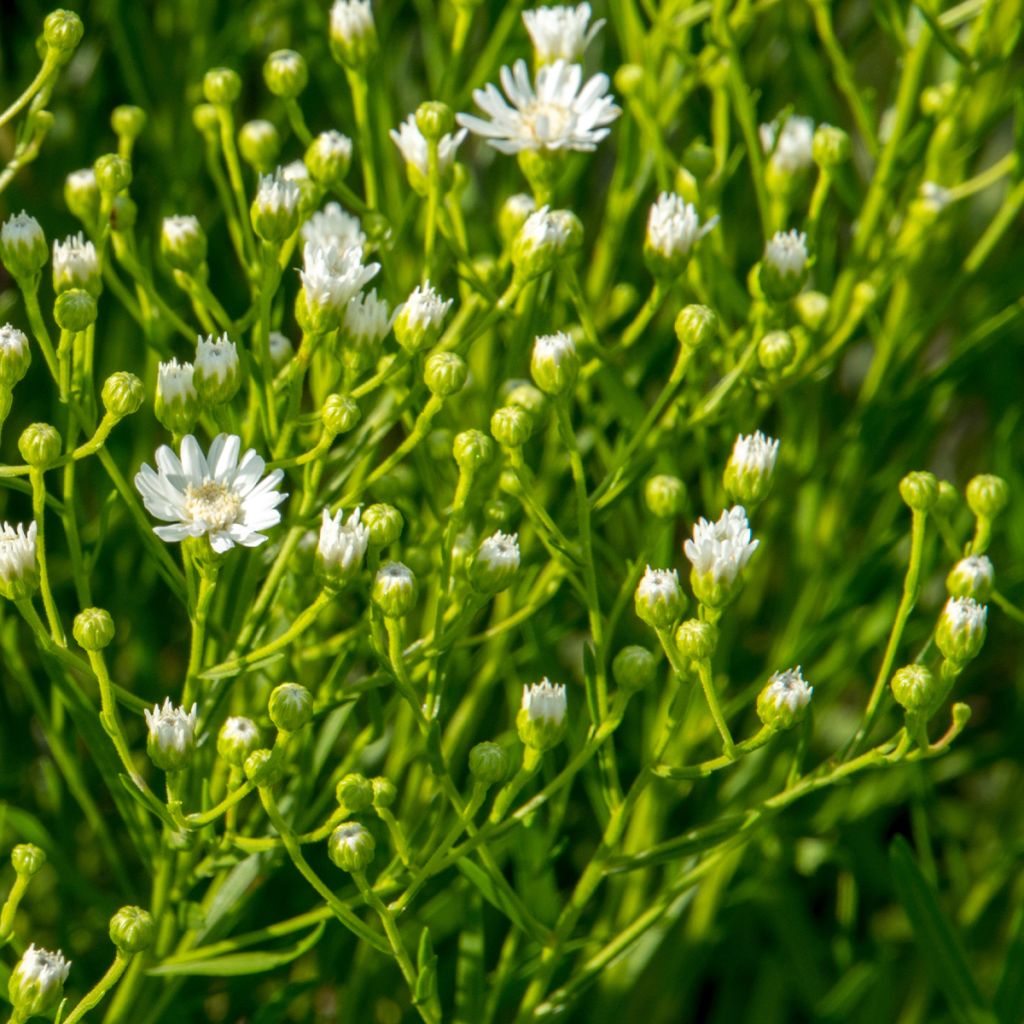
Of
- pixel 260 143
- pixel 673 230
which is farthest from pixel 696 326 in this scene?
pixel 260 143

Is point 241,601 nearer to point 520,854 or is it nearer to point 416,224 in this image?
point 520,854

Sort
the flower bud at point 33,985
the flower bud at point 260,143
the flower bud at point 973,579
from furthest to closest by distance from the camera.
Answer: the flower bud at point 260,143
the flower bud at point 973,579
the flower bud at point 33,985

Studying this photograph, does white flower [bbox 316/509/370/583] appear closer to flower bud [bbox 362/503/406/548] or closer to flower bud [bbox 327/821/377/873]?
flower bud [bbox 362/503/406/548]

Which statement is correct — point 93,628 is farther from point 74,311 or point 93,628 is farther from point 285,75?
point 285,75

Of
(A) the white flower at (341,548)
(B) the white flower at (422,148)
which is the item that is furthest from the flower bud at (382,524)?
(B) the white flower at (422,148)

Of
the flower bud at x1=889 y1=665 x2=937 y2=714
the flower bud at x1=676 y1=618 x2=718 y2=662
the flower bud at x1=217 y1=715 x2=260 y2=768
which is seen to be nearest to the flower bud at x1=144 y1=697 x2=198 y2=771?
the flower bud at x1=217 y1=715 x2=260 y2=768

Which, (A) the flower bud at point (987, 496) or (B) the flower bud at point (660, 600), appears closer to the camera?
(B) the flower bud at point (660, 600)

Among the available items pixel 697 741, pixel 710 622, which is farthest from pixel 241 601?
pixel 697 741

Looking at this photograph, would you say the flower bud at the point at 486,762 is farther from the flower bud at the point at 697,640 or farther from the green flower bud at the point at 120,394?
the green flower bud at the point at 120,394
